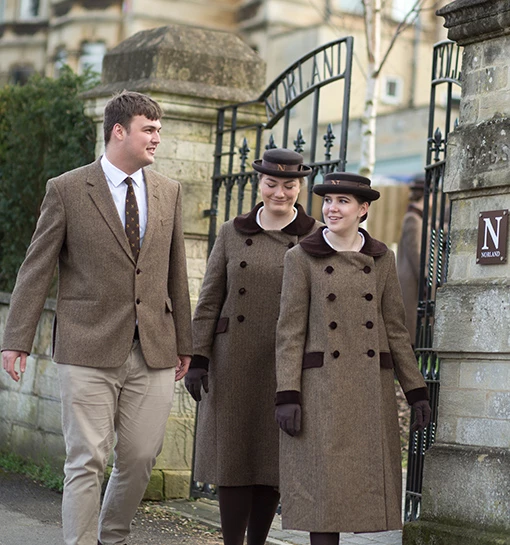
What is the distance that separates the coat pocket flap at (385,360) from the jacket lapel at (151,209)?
45.0 inches

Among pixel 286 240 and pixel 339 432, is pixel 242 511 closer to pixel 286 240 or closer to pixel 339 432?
pixel 339 432

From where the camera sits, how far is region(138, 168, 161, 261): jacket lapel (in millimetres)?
5309

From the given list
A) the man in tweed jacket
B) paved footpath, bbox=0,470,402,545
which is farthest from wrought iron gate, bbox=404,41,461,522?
the man in tweed jacket

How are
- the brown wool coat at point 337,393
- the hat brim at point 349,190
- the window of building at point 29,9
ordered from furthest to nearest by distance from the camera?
the window of building at point 29,9 → the hat brim at point 349,190 → the brown wool coat at point 337,393

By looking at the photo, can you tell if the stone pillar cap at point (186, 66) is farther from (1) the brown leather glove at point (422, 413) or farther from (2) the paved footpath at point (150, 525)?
(1) the brown leather glove at point (422, 413)

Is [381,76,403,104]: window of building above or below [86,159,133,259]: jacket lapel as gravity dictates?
above

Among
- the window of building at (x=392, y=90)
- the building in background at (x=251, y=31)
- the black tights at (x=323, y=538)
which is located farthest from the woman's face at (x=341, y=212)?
the window of building at (x=392, y=90)

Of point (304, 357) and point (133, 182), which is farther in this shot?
point (133, 182)

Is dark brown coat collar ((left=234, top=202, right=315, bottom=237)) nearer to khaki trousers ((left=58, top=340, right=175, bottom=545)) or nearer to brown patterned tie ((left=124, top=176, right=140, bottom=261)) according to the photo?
brown patterned tie ((left=124, top=176, right=140, bottom=261))

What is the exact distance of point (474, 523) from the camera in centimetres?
528

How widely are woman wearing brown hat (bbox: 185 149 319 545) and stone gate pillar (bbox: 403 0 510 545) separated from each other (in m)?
0.72

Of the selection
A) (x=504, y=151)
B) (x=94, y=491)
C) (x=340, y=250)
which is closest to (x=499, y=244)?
(x=504, y=151)

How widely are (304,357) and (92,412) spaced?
0.96 m

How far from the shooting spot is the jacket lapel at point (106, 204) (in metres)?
5.25
